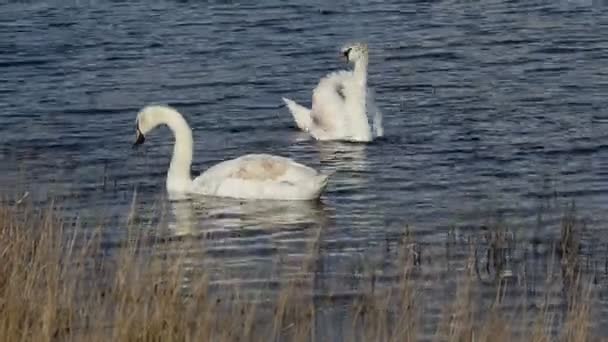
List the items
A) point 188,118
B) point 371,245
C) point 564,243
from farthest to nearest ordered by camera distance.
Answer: point 188,118
point 371,245
point 564,243

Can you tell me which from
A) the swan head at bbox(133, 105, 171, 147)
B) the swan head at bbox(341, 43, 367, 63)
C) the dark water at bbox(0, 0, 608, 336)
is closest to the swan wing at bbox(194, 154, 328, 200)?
the dark water at bbox(0, 0, 608, 336)

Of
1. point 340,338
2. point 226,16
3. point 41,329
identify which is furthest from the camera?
point 226,16

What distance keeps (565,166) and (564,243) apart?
12.4ft

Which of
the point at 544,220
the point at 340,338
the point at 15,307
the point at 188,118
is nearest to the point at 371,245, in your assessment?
the point at 544,220

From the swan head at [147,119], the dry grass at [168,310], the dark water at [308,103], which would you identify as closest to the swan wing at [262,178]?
the dark water at [308,103]

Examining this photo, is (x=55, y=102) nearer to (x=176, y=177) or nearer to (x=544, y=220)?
(x=176, y=177)

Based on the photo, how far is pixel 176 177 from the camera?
14352 mm

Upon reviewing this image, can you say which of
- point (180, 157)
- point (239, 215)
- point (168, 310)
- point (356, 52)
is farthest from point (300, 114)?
point (168, 310)

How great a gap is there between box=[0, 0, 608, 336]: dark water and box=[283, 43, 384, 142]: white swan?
192 millimetres

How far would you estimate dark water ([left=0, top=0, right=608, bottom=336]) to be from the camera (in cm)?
1218

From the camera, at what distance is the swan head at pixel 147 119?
15.0 meters

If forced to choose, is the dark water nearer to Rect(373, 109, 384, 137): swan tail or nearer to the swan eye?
Rect(373, 109, 384, 137): swan tail

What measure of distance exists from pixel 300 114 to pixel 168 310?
31.9 ft

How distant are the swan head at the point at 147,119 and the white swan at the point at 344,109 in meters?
2.26
